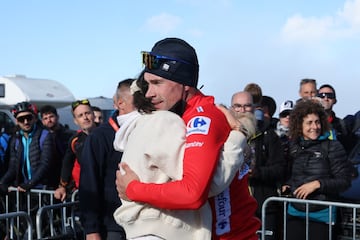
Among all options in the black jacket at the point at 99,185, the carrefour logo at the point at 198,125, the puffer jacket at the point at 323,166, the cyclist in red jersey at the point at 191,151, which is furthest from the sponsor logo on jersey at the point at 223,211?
the puffer jacket at the point at 323,166

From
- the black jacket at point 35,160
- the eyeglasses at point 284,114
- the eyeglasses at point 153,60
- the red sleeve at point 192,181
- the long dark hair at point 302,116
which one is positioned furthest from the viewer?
the black jacket at point 35,160

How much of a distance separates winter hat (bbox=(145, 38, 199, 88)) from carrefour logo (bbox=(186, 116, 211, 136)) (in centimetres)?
22

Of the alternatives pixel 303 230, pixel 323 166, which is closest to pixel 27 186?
pixel 303 230

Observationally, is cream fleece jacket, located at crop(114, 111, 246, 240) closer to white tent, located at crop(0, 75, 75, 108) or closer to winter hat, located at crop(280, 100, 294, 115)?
winter hat, located at crop(280, 100, 294, 115)

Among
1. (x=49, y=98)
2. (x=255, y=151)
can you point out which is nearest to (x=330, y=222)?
(x=255, y=151)

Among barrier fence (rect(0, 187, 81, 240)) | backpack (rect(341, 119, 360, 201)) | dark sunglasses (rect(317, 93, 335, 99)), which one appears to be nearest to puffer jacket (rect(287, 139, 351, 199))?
backpack (rect(341, 119, 360, 201))

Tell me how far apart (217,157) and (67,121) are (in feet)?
45.5

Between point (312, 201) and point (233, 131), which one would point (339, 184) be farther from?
point (233, 131)

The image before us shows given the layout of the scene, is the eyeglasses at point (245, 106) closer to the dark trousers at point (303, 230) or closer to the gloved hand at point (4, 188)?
the dark trousers at point (303, 230)

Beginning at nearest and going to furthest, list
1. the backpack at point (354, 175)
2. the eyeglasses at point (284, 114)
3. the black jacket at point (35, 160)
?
the backpack at point (354, 175) → the eyeglasses at point (284, 114) → the black jacket at point (35, 160)

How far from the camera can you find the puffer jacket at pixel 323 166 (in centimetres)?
526

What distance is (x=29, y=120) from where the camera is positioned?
23.7 feet

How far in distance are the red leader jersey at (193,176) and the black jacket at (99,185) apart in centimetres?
162

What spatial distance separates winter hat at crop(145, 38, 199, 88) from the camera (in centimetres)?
255
